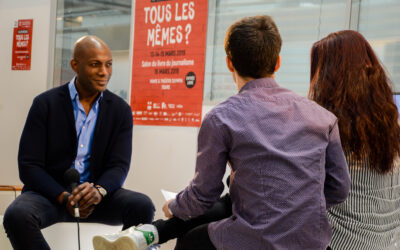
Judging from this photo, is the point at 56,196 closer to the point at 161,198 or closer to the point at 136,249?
the point at 136,249

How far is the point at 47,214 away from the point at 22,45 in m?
3.29

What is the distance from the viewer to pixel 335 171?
5.67ft

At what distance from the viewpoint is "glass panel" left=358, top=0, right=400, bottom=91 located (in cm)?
338

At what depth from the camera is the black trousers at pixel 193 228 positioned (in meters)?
→ 1.81

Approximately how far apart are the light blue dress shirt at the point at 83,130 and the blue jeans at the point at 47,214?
234 millimetres

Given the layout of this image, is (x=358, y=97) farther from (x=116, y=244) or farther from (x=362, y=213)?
(x=116, y=244)

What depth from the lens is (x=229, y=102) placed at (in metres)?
1.69

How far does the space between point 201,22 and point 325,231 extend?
9.34ft

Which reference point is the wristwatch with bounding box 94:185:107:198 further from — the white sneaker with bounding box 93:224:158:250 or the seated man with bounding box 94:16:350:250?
the seated man with bounding box 94:16:350:250

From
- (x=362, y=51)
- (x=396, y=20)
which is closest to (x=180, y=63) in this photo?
(x=396, y=20)

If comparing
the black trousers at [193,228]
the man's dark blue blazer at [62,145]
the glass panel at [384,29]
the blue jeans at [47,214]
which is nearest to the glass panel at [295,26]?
the glass panel at [384,29]

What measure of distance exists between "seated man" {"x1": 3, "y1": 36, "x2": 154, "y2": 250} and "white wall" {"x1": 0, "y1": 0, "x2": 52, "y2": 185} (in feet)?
8.06

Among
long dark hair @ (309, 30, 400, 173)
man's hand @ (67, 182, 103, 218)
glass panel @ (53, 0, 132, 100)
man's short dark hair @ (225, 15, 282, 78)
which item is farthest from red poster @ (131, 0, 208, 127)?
man's short dark hair @ (225, 15, 282, 78)

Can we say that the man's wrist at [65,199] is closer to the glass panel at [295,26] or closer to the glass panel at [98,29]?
the glass panel at [295,26]
